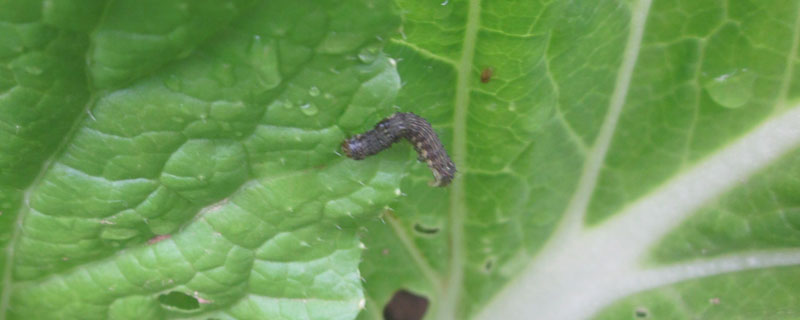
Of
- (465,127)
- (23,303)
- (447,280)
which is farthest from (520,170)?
(23,303)

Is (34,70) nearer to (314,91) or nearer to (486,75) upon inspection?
(314,91)

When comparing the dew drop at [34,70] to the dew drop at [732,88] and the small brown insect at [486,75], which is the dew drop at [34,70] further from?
the dew drop at [732,88]

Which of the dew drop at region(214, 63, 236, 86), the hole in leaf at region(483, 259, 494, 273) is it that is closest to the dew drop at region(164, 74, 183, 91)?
the dew drop at region(214, 63, 236, 86)

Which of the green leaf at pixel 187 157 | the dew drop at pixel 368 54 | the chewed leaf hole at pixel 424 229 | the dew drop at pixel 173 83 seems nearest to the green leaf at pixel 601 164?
the chewed leaf hole at pixel 424 229

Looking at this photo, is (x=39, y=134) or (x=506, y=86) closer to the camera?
(x=39, y=134)

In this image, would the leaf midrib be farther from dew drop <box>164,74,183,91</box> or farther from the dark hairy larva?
dew drop <box>164,74,183,91</box>

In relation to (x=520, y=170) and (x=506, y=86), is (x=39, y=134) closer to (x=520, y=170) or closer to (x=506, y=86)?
(x=506, y=86)
